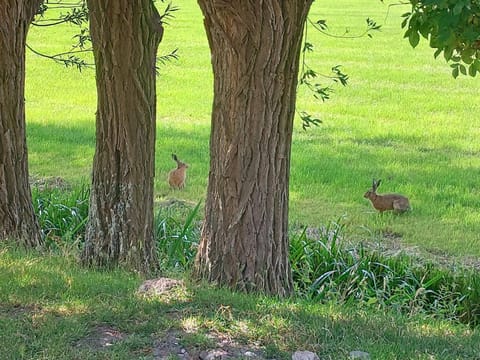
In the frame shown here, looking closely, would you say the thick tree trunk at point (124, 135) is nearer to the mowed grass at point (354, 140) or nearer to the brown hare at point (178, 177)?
the mowed grass at point (354, 140)

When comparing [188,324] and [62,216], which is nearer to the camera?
[188,324]

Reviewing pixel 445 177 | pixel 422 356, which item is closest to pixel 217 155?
pixel 422 356

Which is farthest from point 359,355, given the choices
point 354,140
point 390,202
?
point 354,140

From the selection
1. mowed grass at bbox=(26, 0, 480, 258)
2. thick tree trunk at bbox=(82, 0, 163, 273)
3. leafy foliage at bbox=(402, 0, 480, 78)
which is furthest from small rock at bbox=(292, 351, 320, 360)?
mowed grass at bbox=(26, 0, 480, 258)

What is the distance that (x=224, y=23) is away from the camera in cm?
493

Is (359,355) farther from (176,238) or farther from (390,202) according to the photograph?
(390,202)

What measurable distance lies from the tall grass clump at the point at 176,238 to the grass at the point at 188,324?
2009 millimetres

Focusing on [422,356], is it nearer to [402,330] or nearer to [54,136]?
[402,330]

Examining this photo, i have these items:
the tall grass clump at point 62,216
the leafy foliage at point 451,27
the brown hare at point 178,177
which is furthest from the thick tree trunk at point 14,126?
the brown hare at point 178,177

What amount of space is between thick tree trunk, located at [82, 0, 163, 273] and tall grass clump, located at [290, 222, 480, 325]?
4.56ft

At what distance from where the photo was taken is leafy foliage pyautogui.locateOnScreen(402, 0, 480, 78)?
174 inches

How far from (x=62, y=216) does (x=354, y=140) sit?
6.62m

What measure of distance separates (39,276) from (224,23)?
1956mm

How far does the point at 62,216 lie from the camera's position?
323 inches
